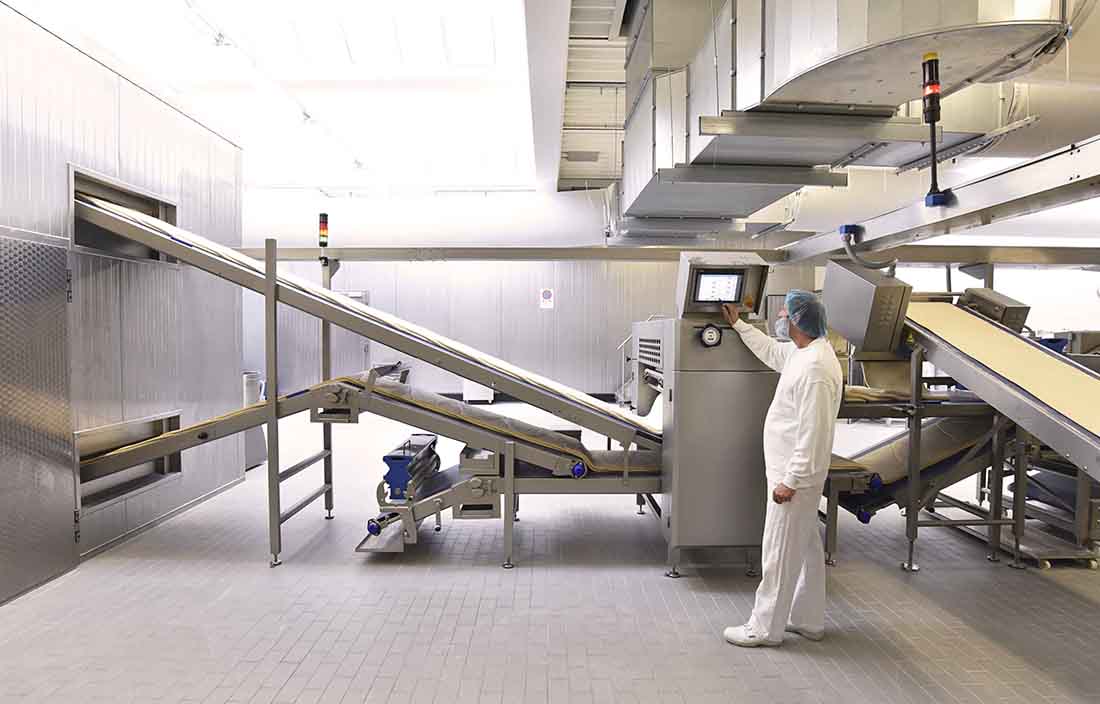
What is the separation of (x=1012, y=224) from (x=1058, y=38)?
8598 mm

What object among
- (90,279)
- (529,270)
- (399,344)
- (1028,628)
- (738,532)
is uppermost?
(529,270)

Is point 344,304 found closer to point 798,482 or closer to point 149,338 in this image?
point 149,338

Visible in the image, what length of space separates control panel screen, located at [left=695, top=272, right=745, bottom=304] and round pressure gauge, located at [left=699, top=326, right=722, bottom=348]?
17 cm

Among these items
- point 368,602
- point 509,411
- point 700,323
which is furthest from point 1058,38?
point 509,411

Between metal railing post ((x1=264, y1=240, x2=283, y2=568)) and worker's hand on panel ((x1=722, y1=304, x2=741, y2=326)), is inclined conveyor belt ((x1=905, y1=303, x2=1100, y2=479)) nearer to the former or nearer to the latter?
worker's hand on panel ((x1=722, y1=304, x2=741, y2=326))

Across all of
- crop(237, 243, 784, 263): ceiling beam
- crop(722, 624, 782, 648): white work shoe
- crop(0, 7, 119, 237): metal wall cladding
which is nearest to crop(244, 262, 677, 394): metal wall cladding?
crop(237, 243, 784, 263): ceiling beam

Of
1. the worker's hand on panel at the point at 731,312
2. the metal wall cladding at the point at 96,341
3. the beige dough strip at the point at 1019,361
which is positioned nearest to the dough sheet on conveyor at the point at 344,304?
the metal wall cladding at the point at 96,341

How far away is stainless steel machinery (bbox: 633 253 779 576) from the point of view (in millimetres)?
3695

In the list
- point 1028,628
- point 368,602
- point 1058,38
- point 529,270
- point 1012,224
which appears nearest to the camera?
point 1058,38

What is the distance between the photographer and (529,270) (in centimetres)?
1118

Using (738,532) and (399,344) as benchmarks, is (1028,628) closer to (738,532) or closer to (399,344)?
(738,532)

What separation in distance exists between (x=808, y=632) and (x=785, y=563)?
44 cm

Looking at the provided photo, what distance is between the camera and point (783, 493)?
2918 mm

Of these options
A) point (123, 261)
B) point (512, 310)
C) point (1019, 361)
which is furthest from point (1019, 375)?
point (512, 310)
